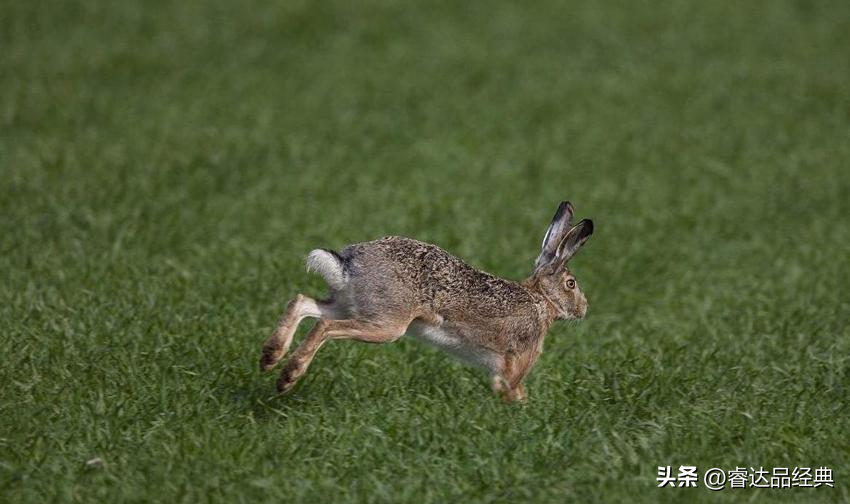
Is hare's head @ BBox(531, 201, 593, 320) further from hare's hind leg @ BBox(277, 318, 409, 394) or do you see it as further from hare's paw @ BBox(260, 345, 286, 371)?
hare's paw @ BBox(260, 345, 286, 371)

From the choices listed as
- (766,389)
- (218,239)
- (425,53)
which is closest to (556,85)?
(425,53)

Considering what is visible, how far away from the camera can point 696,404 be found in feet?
21.8

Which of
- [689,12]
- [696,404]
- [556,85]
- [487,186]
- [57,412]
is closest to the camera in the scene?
[57,412]

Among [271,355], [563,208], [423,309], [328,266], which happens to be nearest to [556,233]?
[563,208]

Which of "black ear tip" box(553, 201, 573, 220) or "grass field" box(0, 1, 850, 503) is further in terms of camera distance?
"black ear tip" box(553, 201, 573, 220)

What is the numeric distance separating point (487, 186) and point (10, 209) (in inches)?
168

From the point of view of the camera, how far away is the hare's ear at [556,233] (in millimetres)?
7152

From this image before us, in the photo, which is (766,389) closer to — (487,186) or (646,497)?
(646,497)

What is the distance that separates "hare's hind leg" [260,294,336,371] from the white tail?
0.60ft

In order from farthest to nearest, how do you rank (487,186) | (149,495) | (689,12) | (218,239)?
1. (689,12)
2. (487,186)
3. (218,239)
4. (149,495)

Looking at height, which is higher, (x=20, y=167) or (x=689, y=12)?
(x=689, y=12)

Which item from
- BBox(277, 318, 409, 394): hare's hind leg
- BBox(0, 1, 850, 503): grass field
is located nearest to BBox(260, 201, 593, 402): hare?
BBox(277, 318, 409, 394): hare's hind leg

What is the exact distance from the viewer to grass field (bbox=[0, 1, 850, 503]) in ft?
19.3

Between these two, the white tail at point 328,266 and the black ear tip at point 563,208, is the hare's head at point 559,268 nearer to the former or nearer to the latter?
the black ear tip at point 563,208
